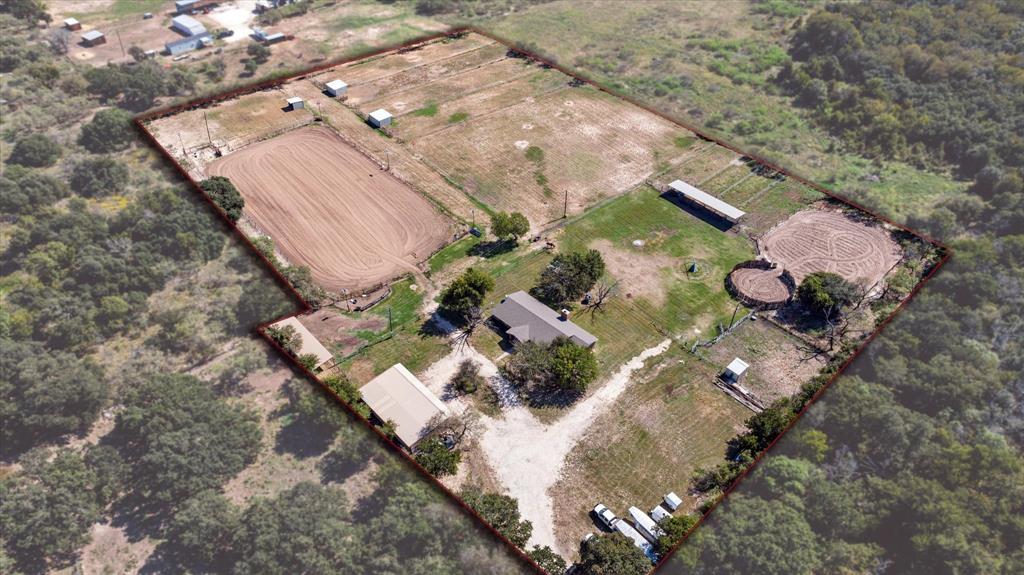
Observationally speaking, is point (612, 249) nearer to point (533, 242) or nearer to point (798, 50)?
point (533, 242)

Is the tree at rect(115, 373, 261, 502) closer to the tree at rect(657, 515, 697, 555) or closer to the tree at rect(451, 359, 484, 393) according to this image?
the tree at rect(451, 359, 484, 393)

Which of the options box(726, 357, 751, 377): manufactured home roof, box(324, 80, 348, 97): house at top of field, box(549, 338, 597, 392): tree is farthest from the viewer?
box(324, 80, 348, 97): house at top of field

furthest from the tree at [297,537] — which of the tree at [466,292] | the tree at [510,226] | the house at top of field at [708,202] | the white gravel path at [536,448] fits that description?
the house at top of field at [708,202]

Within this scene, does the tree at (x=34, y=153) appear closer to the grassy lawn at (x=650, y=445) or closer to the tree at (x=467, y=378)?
the tree at (x=467, y=378)

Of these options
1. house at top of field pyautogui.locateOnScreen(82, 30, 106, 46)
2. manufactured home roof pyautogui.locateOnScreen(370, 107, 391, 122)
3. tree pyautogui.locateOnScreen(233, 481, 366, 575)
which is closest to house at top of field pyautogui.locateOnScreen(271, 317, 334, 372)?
tree pyautogui.locateOnScreen(233, 481, 366, 575)

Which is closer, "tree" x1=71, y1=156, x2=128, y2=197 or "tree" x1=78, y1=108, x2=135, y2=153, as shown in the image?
"tree" x1=71, y1=156, x2=128, y2=197

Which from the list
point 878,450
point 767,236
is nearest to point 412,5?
point 767,236

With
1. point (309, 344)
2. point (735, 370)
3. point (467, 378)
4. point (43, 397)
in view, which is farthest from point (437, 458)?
point (43, 397)
